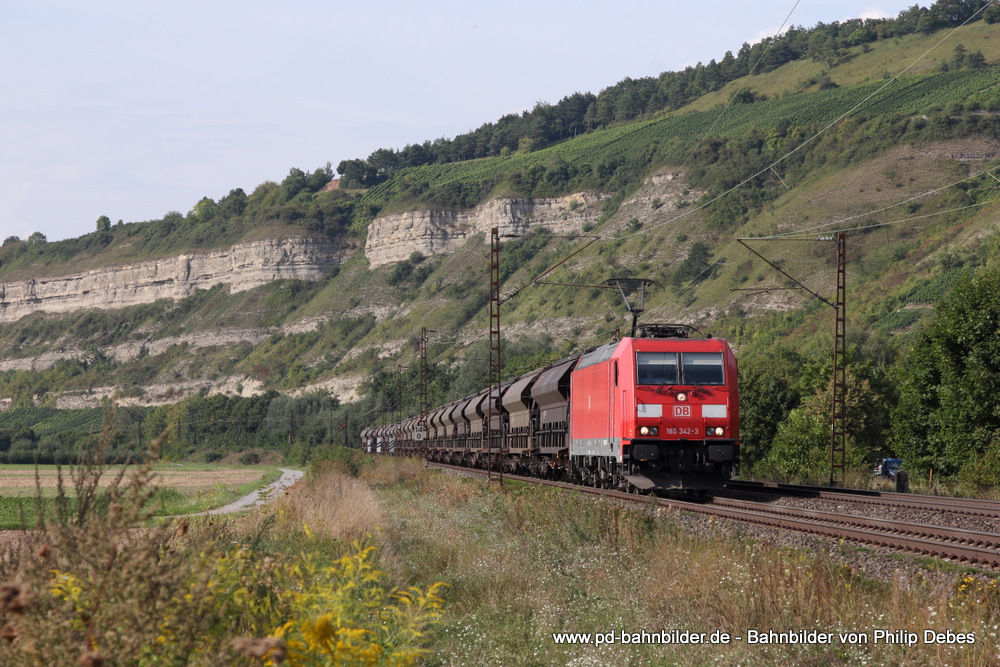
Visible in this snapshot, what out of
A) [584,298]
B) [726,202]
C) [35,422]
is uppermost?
[726,202]

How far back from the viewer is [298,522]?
17234 mm

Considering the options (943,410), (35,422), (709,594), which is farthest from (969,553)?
(35,422)

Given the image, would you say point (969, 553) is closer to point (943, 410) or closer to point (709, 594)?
point (709, 594)

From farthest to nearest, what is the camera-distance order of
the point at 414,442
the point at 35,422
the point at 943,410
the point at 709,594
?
the point at 35,422 → the point at 414,442 → the point at 943,410 → the point at 709,594

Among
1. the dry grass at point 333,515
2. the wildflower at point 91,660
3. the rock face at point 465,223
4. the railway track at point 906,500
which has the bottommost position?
the railway track at point 906,500

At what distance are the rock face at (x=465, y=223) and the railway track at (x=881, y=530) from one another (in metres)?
156

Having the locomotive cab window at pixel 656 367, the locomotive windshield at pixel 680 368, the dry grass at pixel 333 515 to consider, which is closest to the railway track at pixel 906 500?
the locomotive windshield at pixel 680 368

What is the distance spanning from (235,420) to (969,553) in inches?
5234

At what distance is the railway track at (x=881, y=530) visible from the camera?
41.2ft

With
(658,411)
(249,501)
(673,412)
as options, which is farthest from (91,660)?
(249,501)

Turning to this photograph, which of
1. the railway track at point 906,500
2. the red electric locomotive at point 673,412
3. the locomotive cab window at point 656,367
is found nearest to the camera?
the railway track at point 906,500

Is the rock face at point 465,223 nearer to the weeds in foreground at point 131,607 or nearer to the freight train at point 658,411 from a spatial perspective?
the freight train at point 658,411

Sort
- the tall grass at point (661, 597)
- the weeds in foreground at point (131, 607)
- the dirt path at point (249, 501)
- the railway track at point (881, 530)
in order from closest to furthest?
the weeds in foreground at point (131, 607) → the tall grass at point (661, 597) → the railway track at point (881, 530) → the dirt path at point (249, 501)

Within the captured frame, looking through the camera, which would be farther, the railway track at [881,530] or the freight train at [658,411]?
the freight train at [658,411]
